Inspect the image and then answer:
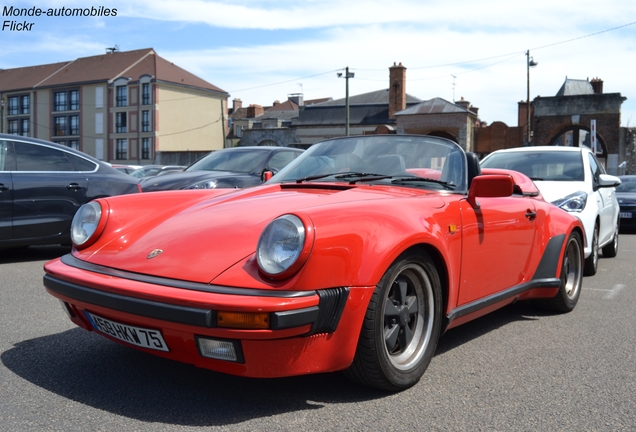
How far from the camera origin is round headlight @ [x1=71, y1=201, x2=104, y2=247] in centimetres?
344

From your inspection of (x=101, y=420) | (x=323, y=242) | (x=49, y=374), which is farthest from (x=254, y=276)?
(x=49, y=374)

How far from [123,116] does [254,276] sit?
216 ft

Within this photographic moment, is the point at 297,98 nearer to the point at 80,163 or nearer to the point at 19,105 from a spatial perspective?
the point at 19,105

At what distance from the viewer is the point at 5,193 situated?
688 cm

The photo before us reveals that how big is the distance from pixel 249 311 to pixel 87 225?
4.93 ft

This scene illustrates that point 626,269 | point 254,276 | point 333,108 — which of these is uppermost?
point 333,108

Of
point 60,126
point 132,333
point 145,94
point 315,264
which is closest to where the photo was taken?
point 315,264

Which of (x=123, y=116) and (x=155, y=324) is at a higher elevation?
(x=123, y=116)

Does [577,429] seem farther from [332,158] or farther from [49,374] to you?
[49,374]

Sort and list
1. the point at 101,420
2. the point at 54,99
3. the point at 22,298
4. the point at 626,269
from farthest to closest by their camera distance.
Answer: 1. the point at 54,99
2. the point at 626,269
3. the point at 22,298
4. the point at 101,420

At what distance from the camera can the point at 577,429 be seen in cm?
266

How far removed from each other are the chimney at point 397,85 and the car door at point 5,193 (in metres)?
51.1

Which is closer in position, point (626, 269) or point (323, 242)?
point (323, 242)

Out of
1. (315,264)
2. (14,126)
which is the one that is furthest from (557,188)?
(14,126)
